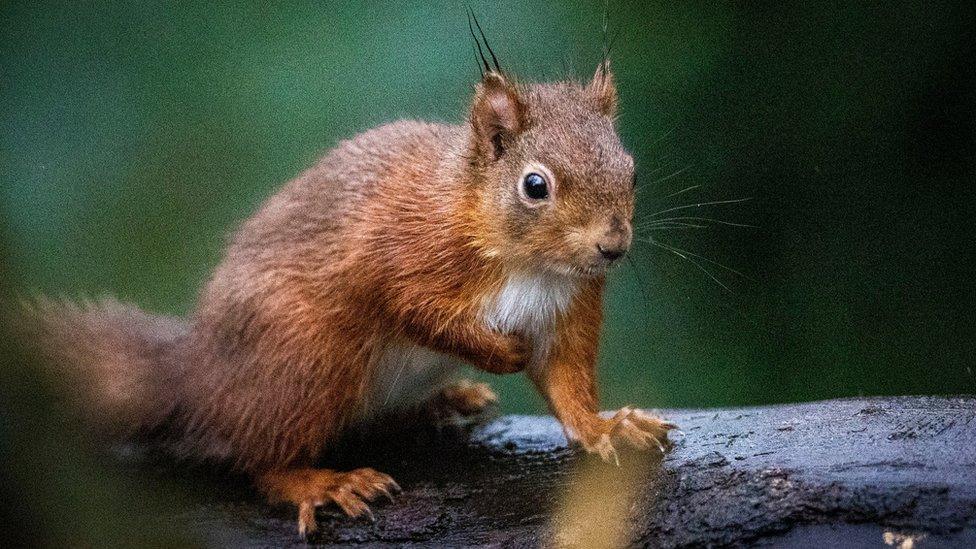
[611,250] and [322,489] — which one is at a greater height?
[611,250]

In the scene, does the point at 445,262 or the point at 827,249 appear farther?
the point at 827,249

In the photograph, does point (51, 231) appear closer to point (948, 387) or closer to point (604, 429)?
point (604, 429)

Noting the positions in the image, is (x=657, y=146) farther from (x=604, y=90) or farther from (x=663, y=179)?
(x=604, y=90)

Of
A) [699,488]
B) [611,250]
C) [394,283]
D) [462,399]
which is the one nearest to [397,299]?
[394,283]

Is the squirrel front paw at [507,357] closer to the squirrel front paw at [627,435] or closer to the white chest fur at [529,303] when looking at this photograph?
the white chest fur at [529,303]

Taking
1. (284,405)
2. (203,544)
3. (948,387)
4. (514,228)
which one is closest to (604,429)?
(514,228)

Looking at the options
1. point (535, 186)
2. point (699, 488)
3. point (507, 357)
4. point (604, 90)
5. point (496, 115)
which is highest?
point (604, 90)

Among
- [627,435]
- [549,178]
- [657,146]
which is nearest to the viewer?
[549,178]
